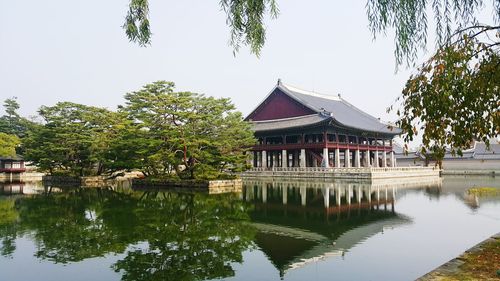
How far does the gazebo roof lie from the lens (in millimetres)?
52269

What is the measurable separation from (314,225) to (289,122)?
41.0m

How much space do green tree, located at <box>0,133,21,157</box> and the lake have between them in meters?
36.0

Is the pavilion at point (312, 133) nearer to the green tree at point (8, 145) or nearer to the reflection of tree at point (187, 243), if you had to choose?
the reflection of tree at point (187, 243)

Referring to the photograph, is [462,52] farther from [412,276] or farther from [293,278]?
[293,278]

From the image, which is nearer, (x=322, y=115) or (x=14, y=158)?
(x=322, y=115)

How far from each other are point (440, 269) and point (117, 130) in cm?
4156

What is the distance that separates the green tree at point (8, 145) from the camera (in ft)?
168

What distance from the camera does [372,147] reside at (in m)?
56.0

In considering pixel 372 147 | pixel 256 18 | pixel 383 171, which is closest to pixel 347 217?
pixel 256 18

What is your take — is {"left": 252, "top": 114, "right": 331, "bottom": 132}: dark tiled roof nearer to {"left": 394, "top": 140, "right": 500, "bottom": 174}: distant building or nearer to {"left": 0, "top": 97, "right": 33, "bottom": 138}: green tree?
{"left": 394, "top": 140, "right": 500, "bottom": 174}: distant building

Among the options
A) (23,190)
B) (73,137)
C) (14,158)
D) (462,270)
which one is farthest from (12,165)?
(462,270)

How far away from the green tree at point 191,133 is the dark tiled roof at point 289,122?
14.1m

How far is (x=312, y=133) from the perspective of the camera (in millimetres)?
50344

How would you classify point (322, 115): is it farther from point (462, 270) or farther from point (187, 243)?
point (462, 270)
